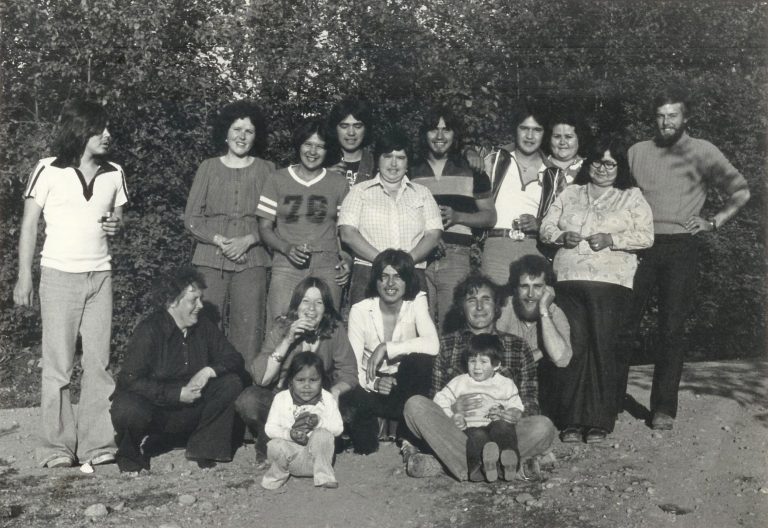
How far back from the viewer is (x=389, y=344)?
5703mm

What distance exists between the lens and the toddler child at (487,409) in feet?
16.4

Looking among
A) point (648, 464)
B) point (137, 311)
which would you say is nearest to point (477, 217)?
point (648, 464)

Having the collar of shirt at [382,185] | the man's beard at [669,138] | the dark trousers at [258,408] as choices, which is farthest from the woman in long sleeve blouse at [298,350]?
the man's beard at [669,138]

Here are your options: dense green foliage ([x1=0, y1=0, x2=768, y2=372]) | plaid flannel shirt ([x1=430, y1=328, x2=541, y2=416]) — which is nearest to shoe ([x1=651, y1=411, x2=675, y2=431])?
plaid flannel shirt ([x1=430, y1=328, x2=541, y2=416])

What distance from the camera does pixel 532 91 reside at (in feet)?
29.0

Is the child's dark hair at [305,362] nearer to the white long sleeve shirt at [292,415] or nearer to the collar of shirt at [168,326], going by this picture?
the white long sleeve shirt at [292,415]

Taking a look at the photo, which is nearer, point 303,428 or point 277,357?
point 303,428

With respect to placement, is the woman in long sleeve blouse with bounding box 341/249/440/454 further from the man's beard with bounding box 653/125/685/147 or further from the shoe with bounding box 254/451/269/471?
the man's beard with bounding box 653/125/685/147

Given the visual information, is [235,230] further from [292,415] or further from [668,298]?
[668,298]

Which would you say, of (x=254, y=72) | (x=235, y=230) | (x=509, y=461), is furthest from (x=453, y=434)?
(x=254, y=72)

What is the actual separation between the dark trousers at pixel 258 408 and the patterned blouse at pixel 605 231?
6.84ft

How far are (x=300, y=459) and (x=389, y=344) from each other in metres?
1.01

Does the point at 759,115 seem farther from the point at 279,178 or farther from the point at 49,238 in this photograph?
the point at 49,238

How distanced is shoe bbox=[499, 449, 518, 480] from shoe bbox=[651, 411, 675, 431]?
150 cm
